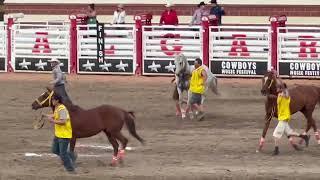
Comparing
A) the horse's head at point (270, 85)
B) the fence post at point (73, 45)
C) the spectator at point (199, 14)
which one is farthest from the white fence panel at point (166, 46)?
the horse's head at point (270, 85)

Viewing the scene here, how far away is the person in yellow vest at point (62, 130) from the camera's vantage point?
44.2 feet

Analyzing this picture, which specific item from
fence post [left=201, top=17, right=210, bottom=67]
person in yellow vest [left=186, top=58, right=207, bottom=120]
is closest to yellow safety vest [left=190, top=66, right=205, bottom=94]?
person in yellow vest [left=186, top=58, right=207, bottom=120]

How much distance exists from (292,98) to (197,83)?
4.17m

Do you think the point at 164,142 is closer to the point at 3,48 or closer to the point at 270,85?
the point at 270,85

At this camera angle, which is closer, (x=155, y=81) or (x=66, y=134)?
(x=66, y=134)

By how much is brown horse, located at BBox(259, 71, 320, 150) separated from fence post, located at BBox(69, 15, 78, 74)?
44.1 ft

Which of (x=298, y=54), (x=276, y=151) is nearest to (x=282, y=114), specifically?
(x=276, y=151)

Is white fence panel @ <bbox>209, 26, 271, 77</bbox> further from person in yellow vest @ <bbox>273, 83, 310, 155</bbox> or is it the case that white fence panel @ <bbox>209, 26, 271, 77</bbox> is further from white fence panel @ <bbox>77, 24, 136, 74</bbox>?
person in yellow vest @ <bbox>273, 83, 310, 155</bbox>

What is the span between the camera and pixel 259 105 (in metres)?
22.4

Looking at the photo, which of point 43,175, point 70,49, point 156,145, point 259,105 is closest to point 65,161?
point 43,175

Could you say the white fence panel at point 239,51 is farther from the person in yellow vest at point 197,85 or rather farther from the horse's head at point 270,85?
the horse's head at point 270,85

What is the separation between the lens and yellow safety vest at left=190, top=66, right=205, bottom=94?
19812 millimetres

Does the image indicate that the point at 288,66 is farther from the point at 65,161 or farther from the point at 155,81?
the point at 65,161

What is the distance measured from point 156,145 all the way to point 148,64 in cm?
1191
